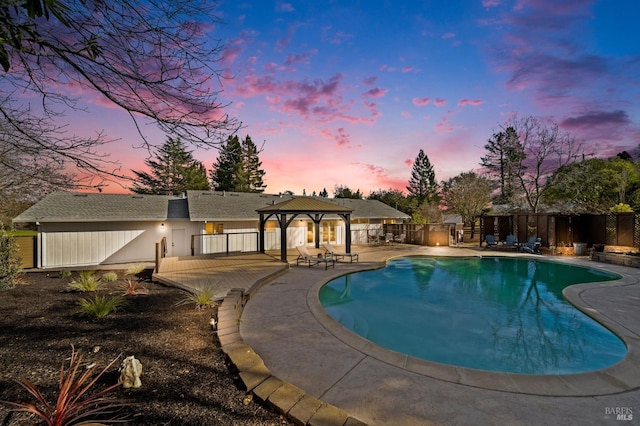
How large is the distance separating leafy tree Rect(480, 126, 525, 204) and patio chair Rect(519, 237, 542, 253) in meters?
10.3

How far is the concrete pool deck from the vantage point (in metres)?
3.01

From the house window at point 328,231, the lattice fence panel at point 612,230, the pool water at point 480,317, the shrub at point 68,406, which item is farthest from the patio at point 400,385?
the house window at point 328,231

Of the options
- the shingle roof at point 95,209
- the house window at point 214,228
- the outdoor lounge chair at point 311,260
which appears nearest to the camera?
the outdoor lounge chair at point 311,260

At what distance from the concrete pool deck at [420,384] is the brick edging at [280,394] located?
32 cm

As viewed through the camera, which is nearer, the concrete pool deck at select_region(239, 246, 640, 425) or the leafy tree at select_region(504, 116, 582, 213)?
the concrete pool deck at select_region(239, 246, 640, 425)

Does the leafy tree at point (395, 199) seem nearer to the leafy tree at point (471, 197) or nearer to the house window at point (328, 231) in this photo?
the leafy tree at point (471, 197)

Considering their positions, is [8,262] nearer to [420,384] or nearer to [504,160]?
[420,384]

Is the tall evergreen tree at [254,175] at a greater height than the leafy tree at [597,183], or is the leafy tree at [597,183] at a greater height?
the tall evergreen tree at [254,175]

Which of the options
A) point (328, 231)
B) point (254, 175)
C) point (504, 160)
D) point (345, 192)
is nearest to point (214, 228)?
point (328, 231)

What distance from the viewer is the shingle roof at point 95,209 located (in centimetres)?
1358

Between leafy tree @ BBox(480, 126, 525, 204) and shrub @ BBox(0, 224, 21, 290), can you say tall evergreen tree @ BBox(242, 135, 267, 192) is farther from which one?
shrub @ BBox(0, 224, 21, 290)

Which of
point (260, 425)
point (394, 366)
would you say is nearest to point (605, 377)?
point (394, 366)

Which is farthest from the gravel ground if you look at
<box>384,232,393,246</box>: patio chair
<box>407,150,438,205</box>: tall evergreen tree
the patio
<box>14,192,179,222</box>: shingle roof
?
<box>407,150,438,205</box>: tall evergreen tree

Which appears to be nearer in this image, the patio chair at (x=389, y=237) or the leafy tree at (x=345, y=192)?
the patio chair at (x=389, y=237)
